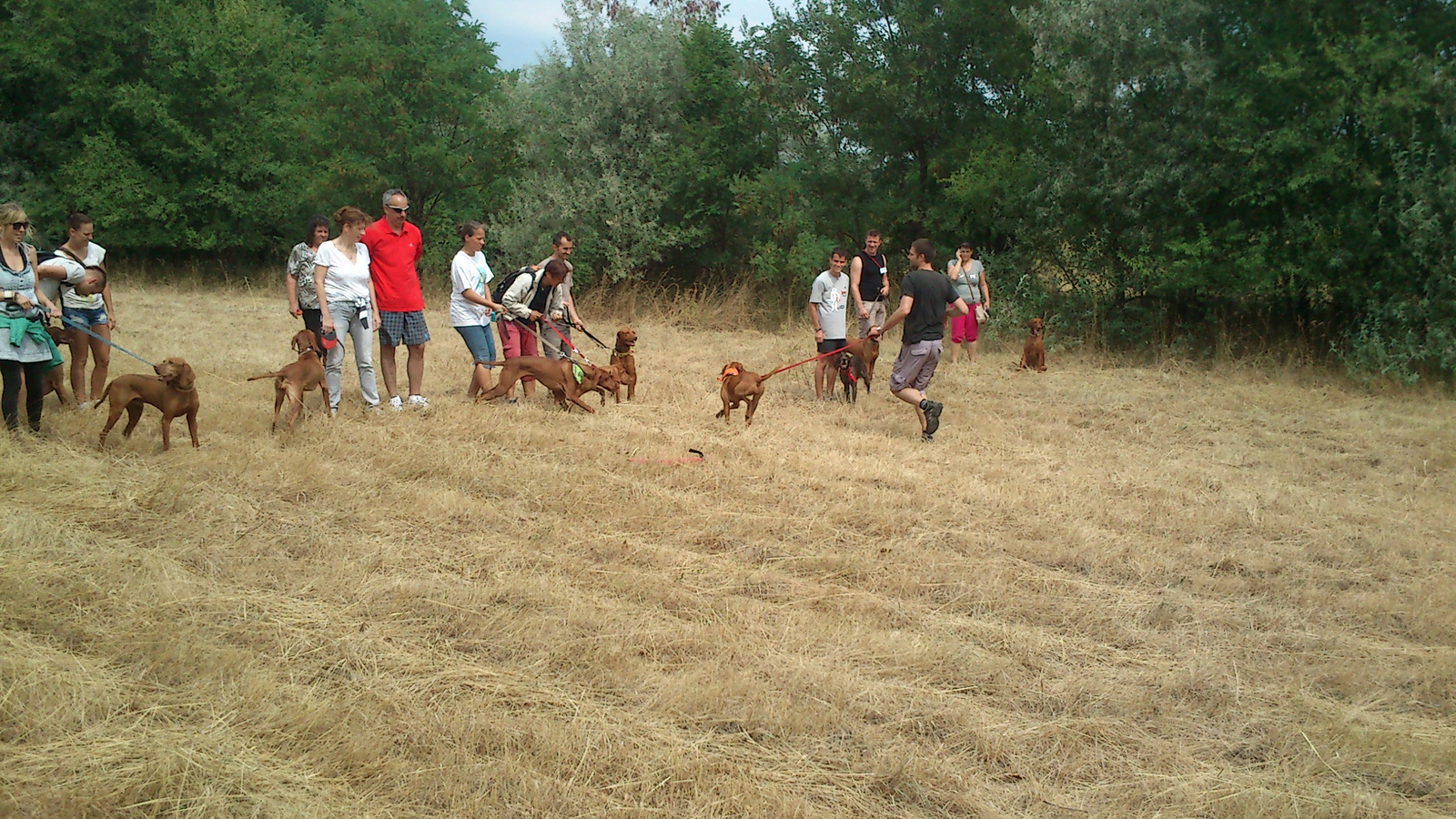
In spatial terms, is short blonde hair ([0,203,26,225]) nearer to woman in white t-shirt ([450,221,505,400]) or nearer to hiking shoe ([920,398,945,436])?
woman in white t-shirt ([450,221,505,400])

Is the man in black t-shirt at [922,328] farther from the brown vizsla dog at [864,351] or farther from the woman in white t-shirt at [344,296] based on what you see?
the woman in white t-shirt at [344,296]

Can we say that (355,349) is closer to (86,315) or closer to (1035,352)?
(86,315)

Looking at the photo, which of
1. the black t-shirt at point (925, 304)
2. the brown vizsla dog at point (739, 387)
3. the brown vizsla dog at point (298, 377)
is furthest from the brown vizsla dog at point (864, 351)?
the brown vizsla dog at point (298, 377)

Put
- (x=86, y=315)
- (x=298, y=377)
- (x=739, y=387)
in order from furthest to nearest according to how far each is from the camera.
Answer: (x=739, y=387)
(x=86, y=315)
(x=298, y=377)

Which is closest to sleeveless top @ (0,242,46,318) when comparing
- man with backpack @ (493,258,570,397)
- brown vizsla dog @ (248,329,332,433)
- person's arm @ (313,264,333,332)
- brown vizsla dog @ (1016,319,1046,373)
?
brown vizsla dog @ (248,329,332,433)

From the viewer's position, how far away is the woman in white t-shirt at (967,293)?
12.3m

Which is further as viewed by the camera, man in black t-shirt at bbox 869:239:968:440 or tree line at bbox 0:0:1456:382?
tree line at bbox 0:0:1456:382

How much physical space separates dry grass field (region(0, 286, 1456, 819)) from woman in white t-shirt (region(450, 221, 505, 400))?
811mm

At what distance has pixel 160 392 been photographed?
23.0 ft

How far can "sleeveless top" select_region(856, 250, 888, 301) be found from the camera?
10.4 m

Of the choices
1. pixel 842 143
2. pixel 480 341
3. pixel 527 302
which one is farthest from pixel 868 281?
pixel 842 143

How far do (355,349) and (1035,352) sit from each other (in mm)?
8022

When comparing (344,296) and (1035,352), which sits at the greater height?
(344,296)

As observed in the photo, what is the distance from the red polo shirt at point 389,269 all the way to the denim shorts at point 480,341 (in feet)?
1.88
